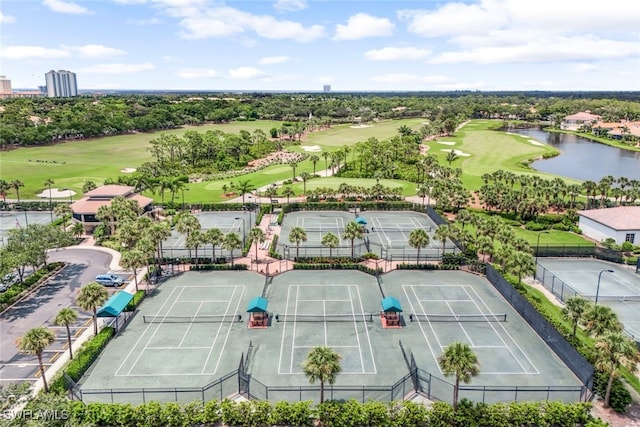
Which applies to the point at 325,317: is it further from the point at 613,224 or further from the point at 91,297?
the point at 613,224

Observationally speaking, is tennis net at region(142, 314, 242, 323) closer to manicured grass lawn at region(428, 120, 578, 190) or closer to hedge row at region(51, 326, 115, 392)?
hedge row at region(51, 326, 115, 392)

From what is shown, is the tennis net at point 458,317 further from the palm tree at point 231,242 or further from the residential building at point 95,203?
the residential building at point 95,203

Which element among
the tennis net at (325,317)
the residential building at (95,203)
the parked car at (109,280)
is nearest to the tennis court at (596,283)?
the tennis net at (325,317)

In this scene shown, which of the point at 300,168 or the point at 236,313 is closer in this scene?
the point at 236,313

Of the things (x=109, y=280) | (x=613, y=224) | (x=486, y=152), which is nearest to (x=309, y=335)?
(x=109, y=280)

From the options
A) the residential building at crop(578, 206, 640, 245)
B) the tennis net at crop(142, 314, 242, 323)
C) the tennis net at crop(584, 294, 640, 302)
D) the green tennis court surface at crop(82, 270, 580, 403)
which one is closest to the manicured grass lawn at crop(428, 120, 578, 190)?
the residential building at crop(578, 206, 640, 245)

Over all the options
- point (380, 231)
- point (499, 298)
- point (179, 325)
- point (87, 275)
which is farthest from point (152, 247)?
point (499, 298)

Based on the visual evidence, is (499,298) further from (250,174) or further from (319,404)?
(250,174)
